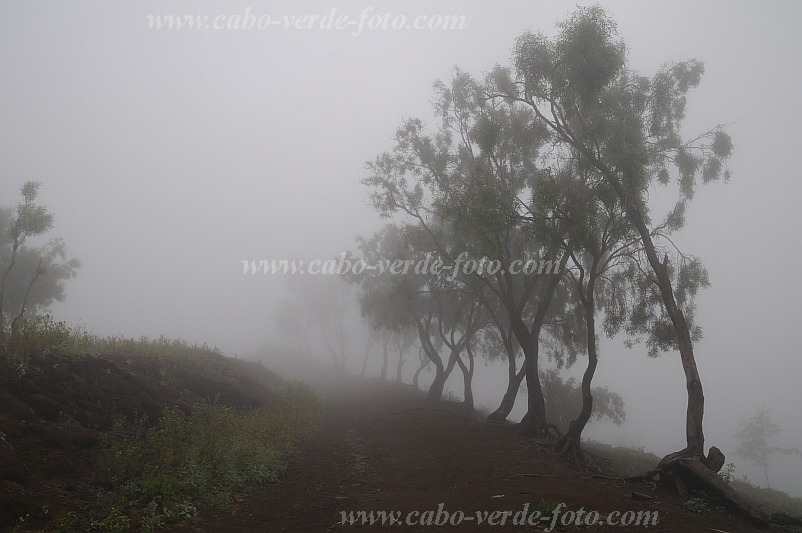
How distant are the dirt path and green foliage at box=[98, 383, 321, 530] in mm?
556

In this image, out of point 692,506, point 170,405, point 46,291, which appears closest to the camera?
point 692,506

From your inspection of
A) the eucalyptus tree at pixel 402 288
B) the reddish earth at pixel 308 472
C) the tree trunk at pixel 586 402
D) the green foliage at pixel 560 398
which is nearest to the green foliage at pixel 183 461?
the reddish earth at pixel 308 472

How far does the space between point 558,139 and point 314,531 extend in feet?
54.2

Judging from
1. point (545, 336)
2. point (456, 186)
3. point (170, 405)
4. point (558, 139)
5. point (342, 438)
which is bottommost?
point (342, 438)

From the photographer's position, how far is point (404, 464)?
1427cm

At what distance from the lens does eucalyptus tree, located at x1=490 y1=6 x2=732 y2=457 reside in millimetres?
14367

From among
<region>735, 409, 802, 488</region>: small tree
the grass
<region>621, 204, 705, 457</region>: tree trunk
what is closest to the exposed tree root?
<region>621, 204, 705, 457</region>: tree trunk

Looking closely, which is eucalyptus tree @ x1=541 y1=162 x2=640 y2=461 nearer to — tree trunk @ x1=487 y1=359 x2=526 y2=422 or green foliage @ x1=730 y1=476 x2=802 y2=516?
tree trunk @ x1=487 y1=359 x2=526 y2=422

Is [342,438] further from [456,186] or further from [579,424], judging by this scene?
[456,186]

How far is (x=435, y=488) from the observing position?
11.0 metres

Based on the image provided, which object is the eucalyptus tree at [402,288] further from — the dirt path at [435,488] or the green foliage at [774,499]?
the green foliage at [774,499]

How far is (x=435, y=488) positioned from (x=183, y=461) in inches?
241

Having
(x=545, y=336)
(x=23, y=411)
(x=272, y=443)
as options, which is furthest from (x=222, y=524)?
(x=545, y=336)

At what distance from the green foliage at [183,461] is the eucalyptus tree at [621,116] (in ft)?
40.0
